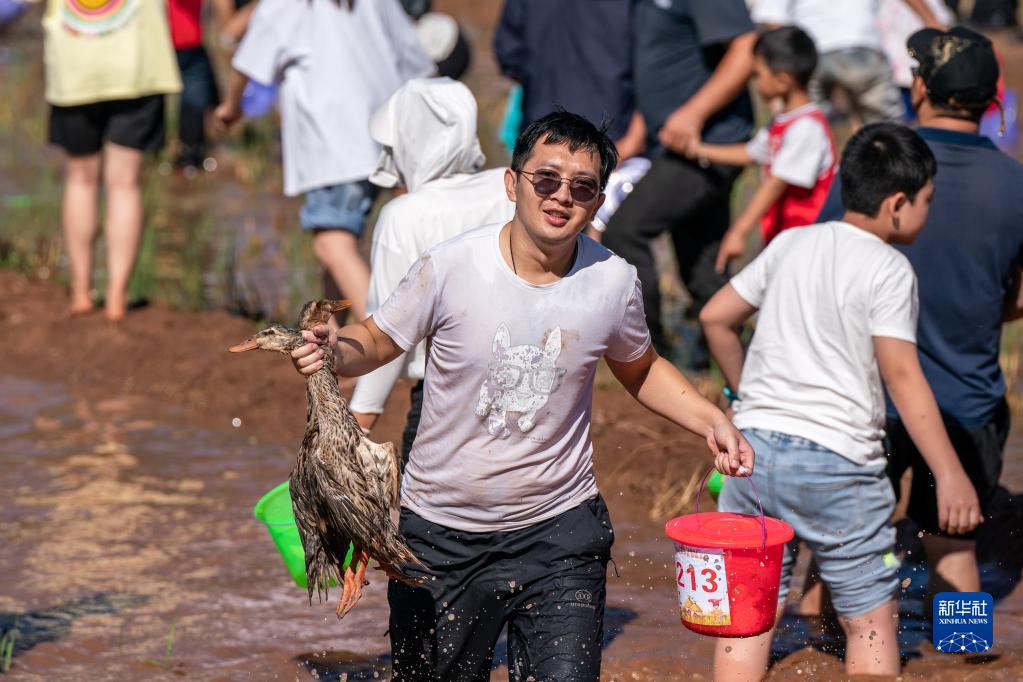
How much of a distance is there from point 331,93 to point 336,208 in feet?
1.47

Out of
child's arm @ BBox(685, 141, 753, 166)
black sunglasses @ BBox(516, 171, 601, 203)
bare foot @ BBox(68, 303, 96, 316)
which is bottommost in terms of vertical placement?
bare foot @ BBox(68, 303, 96, 316)

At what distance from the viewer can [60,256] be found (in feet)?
28.2

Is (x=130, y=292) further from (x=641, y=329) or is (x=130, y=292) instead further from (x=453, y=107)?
(x=641, y=329)

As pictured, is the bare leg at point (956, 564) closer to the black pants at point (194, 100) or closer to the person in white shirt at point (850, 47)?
the person in white shirt at point (850, 47)

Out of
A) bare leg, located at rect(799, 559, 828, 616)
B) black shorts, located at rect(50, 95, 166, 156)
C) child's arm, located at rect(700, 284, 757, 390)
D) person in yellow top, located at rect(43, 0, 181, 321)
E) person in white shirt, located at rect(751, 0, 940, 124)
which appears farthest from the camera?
person in white shirt, located at rect(751, 0, 940, 124)

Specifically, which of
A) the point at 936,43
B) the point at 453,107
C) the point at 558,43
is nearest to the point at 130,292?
the point at 558,43

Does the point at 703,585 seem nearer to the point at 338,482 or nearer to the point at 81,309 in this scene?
the point at 338,482

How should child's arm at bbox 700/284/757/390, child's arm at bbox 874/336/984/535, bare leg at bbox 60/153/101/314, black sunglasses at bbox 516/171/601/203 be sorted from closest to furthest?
black sunglasses at bbox 516/171/601/203 → child's arm at bbox 874/336/984/535 → child's arm at bbox 700/284/757/390 → bare leg at bbox 60/153/101/314

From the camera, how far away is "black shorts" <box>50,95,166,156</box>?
687 centimetres

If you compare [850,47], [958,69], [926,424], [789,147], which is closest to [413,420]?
[926,424]

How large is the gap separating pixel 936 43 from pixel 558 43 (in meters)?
2.15

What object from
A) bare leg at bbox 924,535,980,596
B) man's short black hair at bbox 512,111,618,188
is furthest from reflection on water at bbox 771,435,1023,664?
man's short black hair at bbox 512,111,618,188

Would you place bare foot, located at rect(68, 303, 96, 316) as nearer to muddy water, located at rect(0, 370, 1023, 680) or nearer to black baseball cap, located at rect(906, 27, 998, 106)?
muddy water, located at rect(0, 370, 1023, 680)

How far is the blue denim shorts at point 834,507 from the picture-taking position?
374cm
